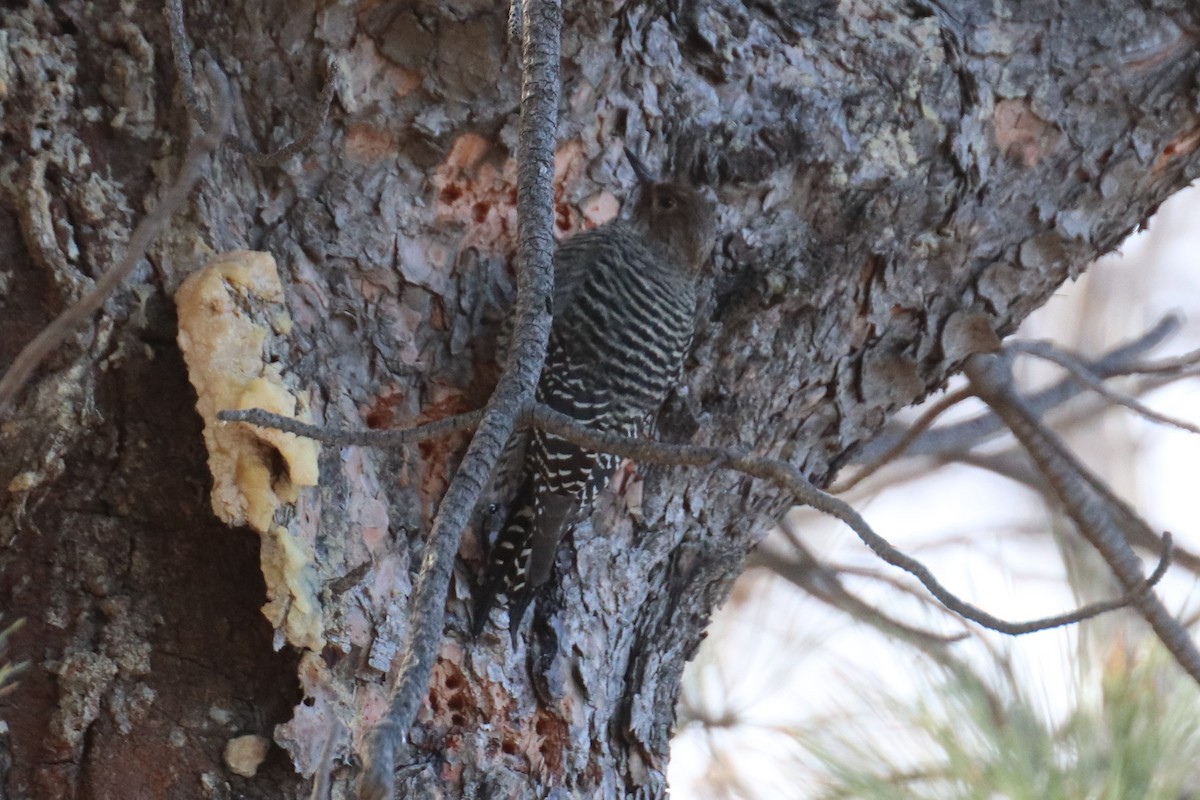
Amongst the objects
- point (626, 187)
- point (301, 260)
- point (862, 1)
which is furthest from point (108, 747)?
point (862, 1)

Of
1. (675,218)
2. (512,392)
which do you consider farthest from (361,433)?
(675,218)

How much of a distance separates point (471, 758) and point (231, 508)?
0.45 meters

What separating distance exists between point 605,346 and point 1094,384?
2.55 ft

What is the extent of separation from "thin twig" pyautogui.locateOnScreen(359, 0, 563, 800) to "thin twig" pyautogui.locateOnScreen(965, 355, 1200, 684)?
3.71ft

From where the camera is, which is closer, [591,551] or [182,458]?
[182,458]

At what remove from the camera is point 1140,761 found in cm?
155

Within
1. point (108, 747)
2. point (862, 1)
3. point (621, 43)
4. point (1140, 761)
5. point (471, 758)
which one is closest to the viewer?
point (108, 747)

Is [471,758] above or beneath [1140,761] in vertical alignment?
beneath

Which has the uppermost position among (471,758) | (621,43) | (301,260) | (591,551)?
(621,43)

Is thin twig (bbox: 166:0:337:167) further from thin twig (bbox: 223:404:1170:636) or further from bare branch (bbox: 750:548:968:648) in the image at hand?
bare branch (bbox: 750:548:968:648)

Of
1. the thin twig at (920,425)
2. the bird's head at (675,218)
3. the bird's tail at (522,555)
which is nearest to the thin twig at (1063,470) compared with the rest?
the thin twig at (920,425)

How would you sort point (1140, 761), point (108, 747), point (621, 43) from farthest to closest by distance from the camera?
1. point (621, 43)
2. point (1140, 761)
3. point (108, 747)

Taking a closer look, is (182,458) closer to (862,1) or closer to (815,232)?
(815,232)

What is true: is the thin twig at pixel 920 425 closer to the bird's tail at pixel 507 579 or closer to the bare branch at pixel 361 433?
the bird's tail at pixel 507 579
